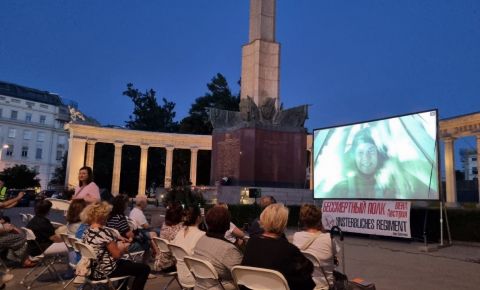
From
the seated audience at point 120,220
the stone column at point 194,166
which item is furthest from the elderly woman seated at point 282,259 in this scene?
the stone column at point 194,166

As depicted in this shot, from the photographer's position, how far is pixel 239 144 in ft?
64.8

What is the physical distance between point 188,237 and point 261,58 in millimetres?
17177

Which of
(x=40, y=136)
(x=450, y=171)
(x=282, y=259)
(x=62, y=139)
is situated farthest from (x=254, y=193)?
(x=62, y=139)

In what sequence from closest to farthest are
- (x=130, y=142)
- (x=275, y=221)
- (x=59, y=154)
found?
(x=275, y=221)
(x=130, y=142)
(x=59, y=154)

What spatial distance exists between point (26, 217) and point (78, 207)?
400 centimetres

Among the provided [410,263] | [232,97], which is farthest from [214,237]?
[232,97]

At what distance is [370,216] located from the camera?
47.5 feet

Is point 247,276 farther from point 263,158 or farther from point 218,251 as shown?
point 263,158

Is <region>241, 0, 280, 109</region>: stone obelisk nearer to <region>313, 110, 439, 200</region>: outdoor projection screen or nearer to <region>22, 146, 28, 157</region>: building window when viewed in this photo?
<region>313, 110, 439, 200</region>: outdoor projection screen

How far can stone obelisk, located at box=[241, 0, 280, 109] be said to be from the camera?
21609mm

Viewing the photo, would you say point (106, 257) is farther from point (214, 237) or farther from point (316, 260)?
point (316, 260)

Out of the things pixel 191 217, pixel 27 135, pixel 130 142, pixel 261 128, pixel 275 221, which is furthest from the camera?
pixel 27 135

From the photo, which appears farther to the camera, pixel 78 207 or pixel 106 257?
pixel 78 207

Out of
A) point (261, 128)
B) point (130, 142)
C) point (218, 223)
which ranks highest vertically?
point (130, 142)
